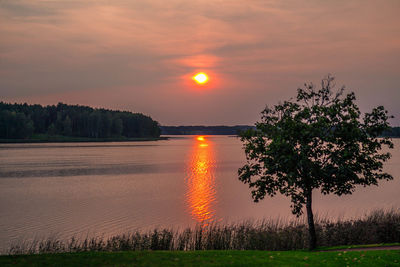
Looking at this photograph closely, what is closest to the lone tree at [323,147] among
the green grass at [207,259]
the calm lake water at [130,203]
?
the green grass at [207,259]

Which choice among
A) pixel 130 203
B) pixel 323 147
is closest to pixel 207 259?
pixel 323 147

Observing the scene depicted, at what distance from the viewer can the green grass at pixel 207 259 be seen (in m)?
15.0

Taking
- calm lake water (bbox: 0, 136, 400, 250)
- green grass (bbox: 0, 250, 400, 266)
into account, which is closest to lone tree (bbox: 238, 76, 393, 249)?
green grass (bbox: 0, 250, 400, 266)

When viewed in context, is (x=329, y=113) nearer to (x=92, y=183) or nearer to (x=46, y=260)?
(x=46, y=260)

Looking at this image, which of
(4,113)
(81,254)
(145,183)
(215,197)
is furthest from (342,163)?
(4,113)

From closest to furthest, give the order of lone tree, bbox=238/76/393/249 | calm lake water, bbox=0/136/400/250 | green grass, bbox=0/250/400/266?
green grass, bbox=0/250/400/266
lone tree, bbox=238/76/393/249
calm lake water, bbox=0/136/400/250

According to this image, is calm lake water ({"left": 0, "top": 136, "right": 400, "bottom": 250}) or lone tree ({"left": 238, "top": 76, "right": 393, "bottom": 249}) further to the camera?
calm lake water ({"left": 0, "top": 136, "right": 400, "bottom": 250})

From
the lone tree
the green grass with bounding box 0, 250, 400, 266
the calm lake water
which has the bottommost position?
the calm lake water

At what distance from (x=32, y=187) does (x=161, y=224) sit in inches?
1068

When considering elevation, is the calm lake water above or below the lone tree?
below

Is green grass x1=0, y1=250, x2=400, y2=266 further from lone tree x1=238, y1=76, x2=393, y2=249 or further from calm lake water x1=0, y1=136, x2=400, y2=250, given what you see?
calm lake water x1=0, y1=136, x2=400, y2=250

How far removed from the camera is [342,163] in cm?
2062

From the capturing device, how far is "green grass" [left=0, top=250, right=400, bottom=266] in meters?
15.0

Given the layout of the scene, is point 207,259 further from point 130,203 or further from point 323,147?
point 130,203
